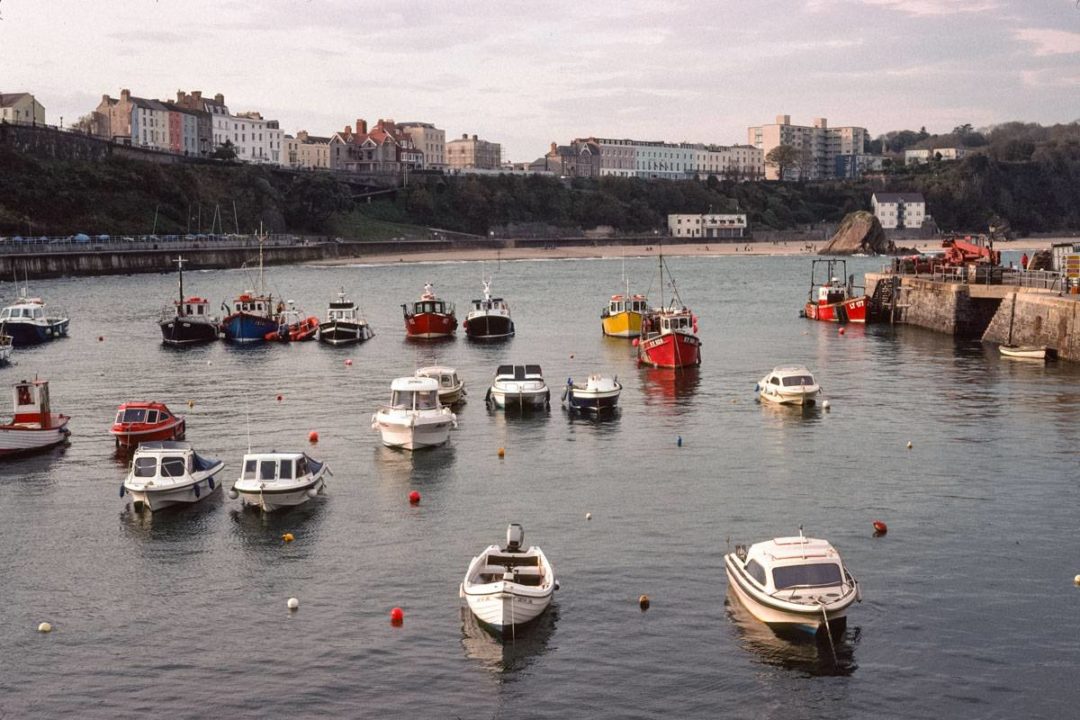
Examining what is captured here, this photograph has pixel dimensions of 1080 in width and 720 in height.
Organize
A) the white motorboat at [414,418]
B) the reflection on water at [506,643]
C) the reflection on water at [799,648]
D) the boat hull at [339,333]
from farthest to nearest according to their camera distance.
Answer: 1. the boat hull at [339,333]
2. the white motorboat at [414,418]
3. the reflection on water at [506,643]
4. the reflection on water at [799,648]

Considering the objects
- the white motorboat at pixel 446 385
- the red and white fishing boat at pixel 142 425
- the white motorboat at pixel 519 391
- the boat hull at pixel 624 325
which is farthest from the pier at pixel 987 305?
the red and white fishing boat at pixel 142 425

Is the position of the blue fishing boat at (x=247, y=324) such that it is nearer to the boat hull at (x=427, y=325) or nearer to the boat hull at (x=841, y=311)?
the boat hull at (x=427, y=325)

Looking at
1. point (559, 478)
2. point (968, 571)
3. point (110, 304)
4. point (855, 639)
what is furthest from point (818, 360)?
point (110, 304)

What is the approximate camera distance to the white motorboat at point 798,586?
97.1 ft

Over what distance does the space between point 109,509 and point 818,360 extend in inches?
2069

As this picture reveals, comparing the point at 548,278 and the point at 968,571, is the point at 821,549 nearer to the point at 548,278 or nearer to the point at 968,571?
the point at 968,571

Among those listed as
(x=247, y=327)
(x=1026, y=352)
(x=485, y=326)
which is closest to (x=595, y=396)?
(x=1026, y=352)

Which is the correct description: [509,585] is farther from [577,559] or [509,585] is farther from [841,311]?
[841,311]

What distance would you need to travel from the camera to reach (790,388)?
61.9m

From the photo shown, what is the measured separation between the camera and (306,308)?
12850cm

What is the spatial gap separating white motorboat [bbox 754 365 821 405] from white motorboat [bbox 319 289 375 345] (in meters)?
41.1

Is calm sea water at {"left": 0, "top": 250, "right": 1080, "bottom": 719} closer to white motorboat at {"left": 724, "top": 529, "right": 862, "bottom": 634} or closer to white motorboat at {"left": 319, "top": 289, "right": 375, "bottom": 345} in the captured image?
white motorboat at {"left": 724, "top": 529, "right": 862, "bottom": 634}

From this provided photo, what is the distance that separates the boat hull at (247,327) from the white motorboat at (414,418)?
4492cm

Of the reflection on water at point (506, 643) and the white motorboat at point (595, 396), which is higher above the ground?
the white motorboat at point (595, 396)
